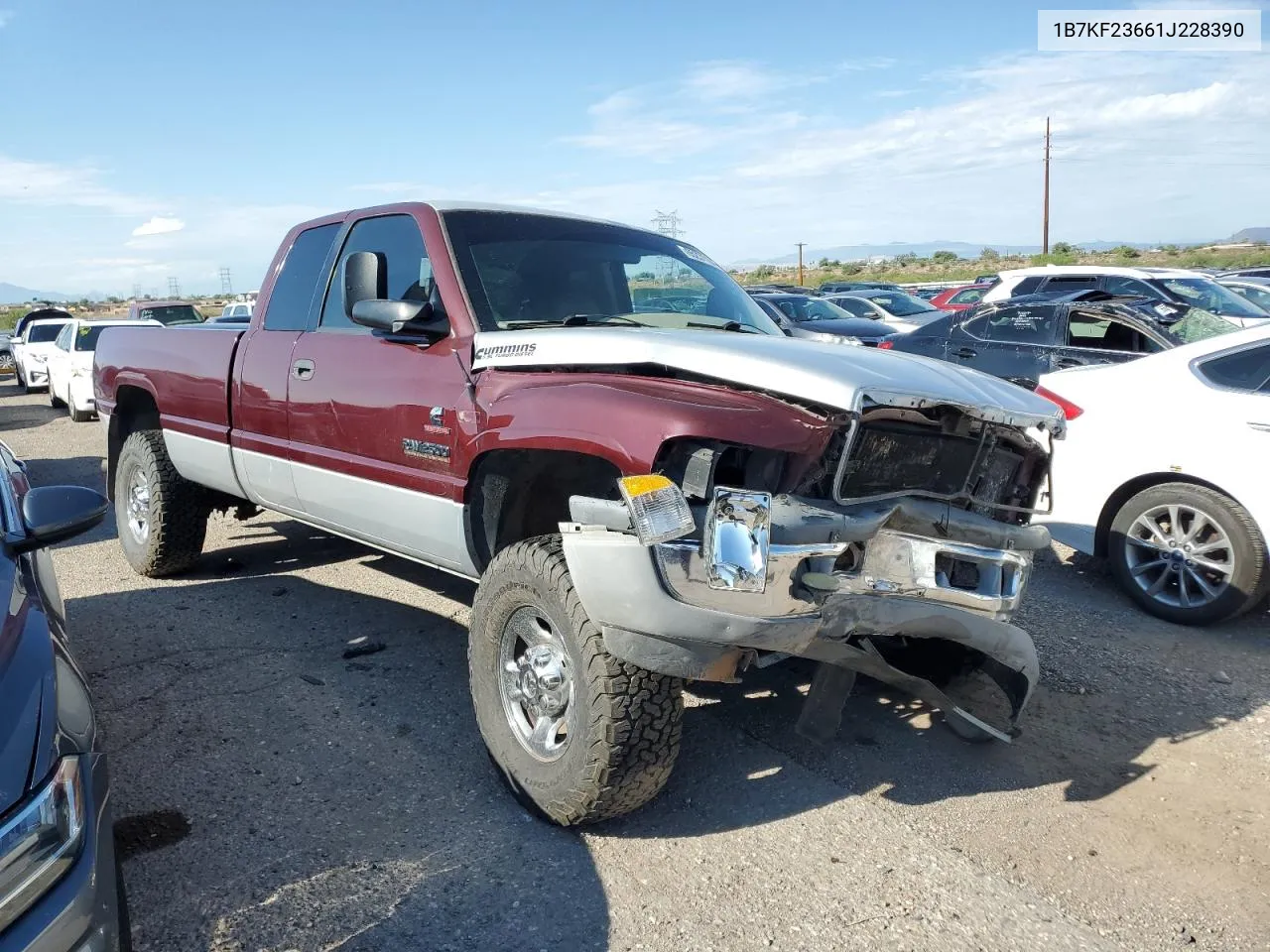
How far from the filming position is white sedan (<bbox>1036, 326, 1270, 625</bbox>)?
5000mm

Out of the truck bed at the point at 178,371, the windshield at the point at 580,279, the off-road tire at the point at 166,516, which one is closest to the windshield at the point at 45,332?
the truck bed at the point at 178,371

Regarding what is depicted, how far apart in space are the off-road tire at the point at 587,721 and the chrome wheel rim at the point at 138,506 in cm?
378

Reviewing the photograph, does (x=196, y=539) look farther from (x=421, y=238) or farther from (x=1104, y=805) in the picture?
(x=1104, y=805)

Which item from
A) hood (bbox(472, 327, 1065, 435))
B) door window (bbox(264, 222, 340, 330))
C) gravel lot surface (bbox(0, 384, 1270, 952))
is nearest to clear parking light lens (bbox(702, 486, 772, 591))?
hood (bbox(472, 327, 1065, 435))

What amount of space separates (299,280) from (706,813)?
336 centimetres

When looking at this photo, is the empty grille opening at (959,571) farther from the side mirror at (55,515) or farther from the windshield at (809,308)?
the windshield at (809,308)

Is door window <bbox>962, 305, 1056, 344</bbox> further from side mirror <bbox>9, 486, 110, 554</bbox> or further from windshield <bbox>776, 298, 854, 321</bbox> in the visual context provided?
side mirror <bbox>9, 486, 110, 554</bbox>

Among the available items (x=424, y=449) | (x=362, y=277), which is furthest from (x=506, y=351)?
(x=362, y=277)

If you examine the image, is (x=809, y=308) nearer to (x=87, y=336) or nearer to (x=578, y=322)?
(x=87, y=336)

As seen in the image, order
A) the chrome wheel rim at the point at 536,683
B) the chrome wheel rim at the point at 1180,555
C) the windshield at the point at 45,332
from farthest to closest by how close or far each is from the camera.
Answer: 1. the windshield at the point at 45,332
2. the chrome wheel rim at the point at 1180,555
3. the chrome wheel rim at the point at 536,683

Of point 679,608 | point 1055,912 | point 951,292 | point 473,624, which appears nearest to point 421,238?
point 473,624

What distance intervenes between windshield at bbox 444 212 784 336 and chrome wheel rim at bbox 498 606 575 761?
1204mm

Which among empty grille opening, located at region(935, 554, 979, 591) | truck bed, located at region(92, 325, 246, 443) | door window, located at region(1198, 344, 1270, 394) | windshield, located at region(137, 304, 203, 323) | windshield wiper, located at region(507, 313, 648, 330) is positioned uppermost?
windshield, located at region(137, 304, 203, 323)

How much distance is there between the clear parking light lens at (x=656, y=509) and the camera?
2.64 metres
